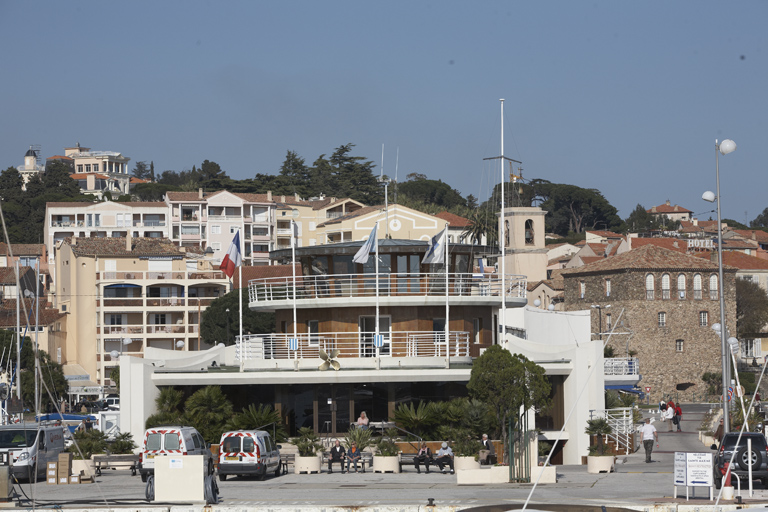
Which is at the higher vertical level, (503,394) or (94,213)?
(94,213)

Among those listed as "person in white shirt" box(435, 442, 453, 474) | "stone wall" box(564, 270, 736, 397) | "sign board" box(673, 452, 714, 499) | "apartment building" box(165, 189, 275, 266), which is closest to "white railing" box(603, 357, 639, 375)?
"stone wall" box(564, 270, 736, 397)

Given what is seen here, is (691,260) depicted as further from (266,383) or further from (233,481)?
(233,481)

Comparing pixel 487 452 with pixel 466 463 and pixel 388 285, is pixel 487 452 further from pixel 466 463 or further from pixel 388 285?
pixel 388 285

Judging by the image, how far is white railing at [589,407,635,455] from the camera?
40.7 metres

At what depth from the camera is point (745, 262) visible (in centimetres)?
11956

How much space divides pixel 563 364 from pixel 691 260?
58.0m

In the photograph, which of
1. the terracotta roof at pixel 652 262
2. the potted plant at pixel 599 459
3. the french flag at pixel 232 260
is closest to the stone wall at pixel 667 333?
the terracotta roof at pixel 652 262

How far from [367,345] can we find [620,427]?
10.5m

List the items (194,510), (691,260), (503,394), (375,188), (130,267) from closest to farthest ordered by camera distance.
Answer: (194,510)
(503,394)
(691,260)
(130,267)
(375,188)

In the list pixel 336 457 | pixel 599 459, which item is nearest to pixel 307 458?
pixel 336 457

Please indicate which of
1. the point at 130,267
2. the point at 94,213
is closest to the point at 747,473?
the point at 130,267

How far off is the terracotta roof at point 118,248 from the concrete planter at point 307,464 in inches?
2964

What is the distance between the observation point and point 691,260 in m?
94.2

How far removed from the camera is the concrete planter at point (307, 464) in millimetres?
33781
